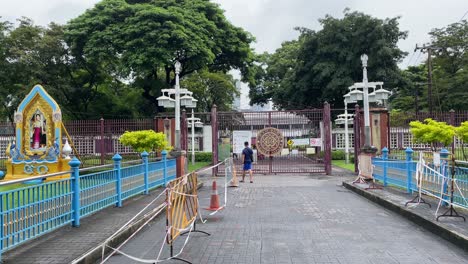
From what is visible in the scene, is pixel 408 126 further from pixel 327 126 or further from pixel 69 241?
pixel 69 241

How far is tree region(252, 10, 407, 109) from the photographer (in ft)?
109

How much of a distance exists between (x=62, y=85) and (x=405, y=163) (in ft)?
95.7

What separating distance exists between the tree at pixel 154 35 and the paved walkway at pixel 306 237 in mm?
18398

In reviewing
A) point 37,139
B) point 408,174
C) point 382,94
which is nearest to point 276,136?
point 382,94

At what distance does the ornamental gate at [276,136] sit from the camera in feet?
68.6

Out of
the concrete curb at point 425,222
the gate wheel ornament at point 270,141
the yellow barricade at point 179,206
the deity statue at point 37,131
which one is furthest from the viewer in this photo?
the gate wheel ornament at point 270,141

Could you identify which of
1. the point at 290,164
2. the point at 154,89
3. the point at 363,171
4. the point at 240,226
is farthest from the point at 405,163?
the point at 154,89

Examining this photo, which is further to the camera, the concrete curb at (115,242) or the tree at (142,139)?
the tree at (142,139)

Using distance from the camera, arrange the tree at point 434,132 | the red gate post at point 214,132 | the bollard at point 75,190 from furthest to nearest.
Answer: the red gate post at point 214,132 < the tree at point 434,132 < the bollard at point 75,190

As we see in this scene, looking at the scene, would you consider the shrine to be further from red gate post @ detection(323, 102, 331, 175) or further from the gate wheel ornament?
red gate post @ detection(323, 102, 331, 175)

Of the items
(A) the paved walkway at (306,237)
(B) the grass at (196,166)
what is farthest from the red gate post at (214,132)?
(A) the paved walkway at (306,237)

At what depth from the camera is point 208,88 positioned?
4291cm

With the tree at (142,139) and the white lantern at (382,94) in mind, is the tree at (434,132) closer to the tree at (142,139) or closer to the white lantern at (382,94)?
the white lantern at (382,94)

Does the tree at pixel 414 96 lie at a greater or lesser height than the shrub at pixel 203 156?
greater
